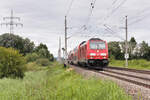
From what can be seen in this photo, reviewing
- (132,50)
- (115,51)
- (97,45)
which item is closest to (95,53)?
(97,45)

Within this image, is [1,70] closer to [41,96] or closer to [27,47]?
[41,96]

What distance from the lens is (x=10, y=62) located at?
18.5 metres

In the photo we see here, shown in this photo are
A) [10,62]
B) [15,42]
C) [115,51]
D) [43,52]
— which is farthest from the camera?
[115,51]

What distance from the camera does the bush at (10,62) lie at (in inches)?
730

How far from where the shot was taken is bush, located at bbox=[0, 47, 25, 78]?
18.5 m

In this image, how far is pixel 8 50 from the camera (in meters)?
18.6

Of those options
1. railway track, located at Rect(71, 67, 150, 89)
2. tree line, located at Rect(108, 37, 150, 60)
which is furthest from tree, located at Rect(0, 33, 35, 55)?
railway track, located at Rect(71, 67, 150, 89)

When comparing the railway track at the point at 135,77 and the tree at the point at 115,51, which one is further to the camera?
the tree at the point at 115,51

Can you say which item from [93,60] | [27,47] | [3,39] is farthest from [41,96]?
[27,47]

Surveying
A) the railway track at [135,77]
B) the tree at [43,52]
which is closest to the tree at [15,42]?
the tree at [43,52]

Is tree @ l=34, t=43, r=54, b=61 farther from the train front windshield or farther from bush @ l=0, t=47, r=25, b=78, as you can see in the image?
bush @ l=0, t=47, r=25, b=78

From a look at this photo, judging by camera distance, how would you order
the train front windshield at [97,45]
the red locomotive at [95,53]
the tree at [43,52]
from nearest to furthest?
the red locomotive at [95,53] → the train front windshield at [97,45] → the tree at [43,52]

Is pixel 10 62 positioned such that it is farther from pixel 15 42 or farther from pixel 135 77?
pixel 15 42

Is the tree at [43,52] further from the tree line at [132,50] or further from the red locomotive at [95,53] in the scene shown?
the red locomotive at [95,53]
